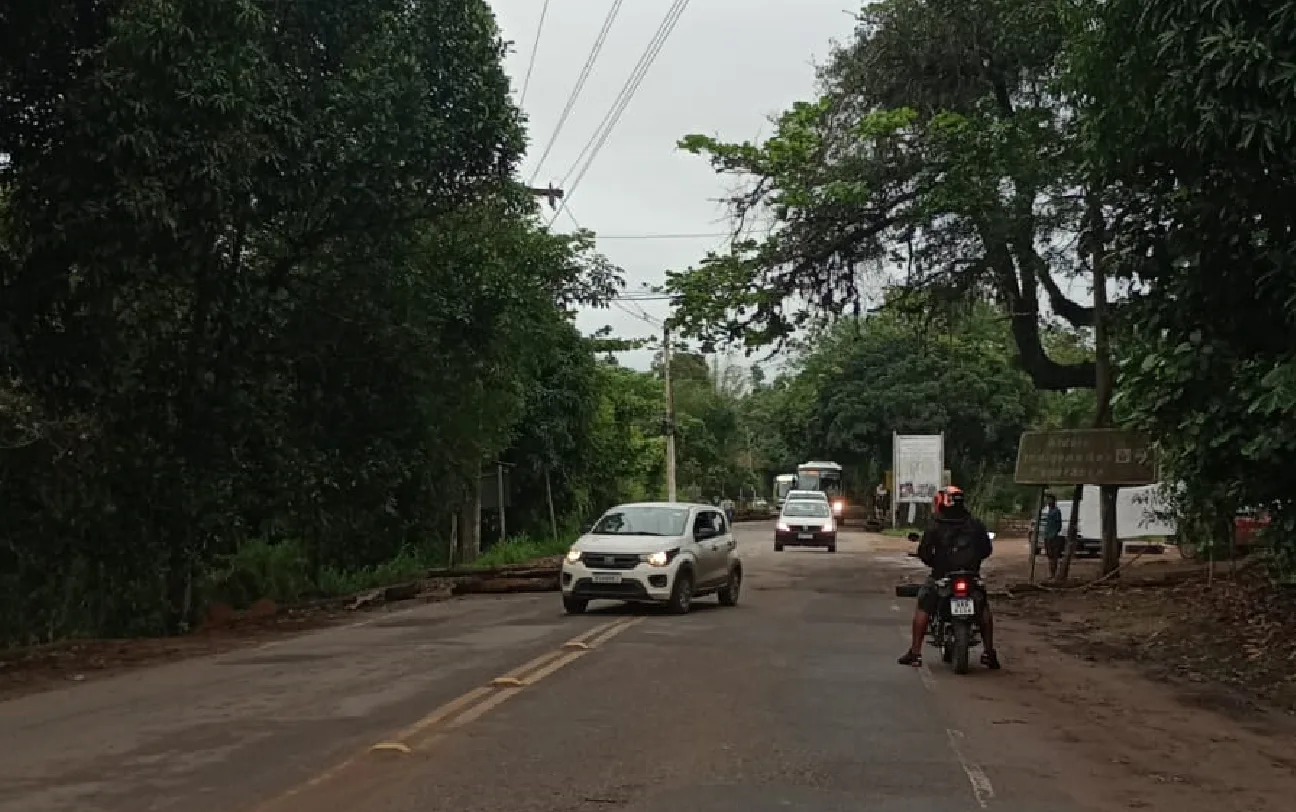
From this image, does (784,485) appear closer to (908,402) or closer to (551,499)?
(908,402)

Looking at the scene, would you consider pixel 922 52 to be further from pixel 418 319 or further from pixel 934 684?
pixel 934 684

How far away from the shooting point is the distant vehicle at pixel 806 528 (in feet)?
138

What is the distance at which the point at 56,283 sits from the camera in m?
14.8

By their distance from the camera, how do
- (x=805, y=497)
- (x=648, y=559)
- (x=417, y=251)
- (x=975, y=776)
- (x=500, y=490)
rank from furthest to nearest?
1. (x=805, y=497)
2. (x=500, y=490)
3. (x=417, y=251)
4. (x=648, y=559)
5. (x=975, y=776)

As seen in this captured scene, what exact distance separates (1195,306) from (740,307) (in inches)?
469

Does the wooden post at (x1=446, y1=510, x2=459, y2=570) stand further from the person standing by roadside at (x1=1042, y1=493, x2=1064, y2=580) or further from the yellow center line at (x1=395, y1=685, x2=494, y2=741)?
the yellow center line at (x1=395, y1=685, x2=494, y2=741)

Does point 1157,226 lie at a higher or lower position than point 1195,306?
higher

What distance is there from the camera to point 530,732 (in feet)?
29.7

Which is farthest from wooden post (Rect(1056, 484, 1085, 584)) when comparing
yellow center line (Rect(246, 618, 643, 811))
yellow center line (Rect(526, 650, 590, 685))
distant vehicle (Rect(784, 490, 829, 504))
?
distant vehicle (Rect(784, 490, 829, 504))

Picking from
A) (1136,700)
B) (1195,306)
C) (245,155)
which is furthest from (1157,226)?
(245,155)

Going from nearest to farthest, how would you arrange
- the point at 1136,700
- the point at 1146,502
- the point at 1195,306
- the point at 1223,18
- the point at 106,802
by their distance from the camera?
the point at 106,802, the point at 1223,18, the point at 1136,700, the point at 1195,306, the point at 1146,502

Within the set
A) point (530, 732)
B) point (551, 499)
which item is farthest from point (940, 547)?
point (551, 499)

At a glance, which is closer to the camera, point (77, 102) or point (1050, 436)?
point (77, 102)

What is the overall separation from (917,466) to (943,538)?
40843mm
